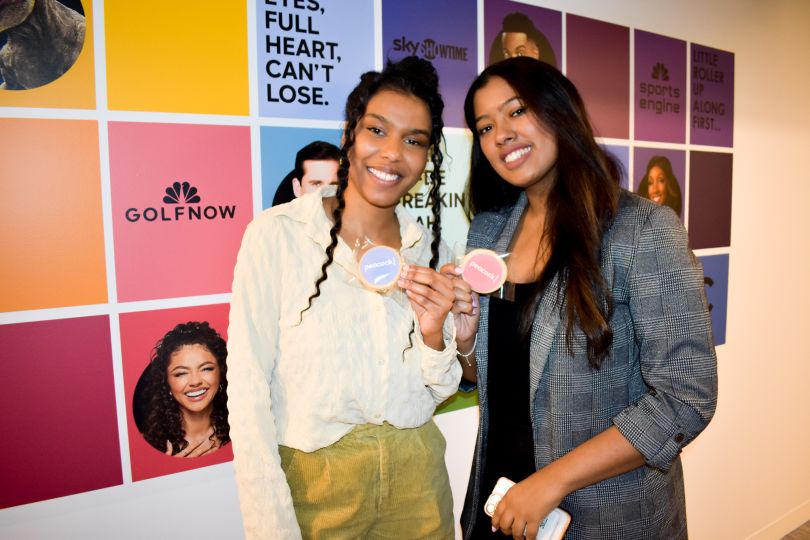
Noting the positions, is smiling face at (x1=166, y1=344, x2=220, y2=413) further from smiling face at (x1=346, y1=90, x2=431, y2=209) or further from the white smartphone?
the white smartphone

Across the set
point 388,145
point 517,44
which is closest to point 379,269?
point 388,145

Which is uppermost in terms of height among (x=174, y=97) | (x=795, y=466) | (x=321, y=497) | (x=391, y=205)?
(x=174, y=97)

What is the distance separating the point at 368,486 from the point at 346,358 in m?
0.38

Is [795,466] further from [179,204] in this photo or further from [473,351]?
[179,204]

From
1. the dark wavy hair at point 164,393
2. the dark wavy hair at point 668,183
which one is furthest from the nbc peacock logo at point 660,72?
the dark wavy hair at point 164,393

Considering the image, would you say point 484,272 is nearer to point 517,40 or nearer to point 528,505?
point 528,505

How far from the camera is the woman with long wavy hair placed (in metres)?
1.36

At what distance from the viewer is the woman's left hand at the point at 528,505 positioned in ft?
4.53

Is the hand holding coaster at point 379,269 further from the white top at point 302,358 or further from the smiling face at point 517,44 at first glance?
the smiling face at point 517,44

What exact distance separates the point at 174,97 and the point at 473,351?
4.38ft

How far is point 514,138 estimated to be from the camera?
158 centimetres

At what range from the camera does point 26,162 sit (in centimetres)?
157

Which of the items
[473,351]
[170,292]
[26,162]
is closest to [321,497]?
[473,351]

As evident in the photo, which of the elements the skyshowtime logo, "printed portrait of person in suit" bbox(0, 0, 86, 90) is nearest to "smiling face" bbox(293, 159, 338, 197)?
the skyshowtime logo
